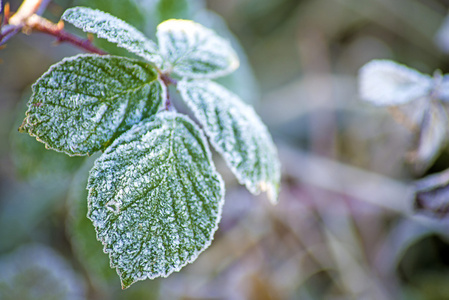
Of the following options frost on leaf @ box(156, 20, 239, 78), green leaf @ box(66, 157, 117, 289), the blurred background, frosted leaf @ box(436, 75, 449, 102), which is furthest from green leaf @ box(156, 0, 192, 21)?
frosted leaf @ box(436, 75, 449, 102)

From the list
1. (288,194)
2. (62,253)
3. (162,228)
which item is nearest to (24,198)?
(62,253)


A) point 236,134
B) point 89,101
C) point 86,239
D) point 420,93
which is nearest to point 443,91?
point 420,93

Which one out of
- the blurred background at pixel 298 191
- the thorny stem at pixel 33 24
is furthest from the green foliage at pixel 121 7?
the thorny stem at pixel 33 24

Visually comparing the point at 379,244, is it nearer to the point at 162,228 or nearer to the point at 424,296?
the point at 424,296

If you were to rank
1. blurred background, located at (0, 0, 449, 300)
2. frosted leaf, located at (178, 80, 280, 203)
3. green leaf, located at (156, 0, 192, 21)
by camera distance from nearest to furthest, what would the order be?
frosted leaf, located at (178, 80, 280, 203) < green leaf, located at (156, 0, 192, 21) < blurred background, located at (0, 0, 449, 300)

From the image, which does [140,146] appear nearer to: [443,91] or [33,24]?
[33,24]

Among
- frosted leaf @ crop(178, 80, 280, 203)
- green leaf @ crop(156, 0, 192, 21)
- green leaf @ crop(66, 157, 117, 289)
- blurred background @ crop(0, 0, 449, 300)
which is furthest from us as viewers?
blurred background @ crop(0, 0, 449, 300)

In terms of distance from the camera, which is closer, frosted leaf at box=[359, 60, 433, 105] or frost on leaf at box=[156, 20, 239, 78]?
frost on leaf at box=[156, 20, 239, 78]

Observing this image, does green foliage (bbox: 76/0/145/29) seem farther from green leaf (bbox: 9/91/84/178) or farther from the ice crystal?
the ice crystal
